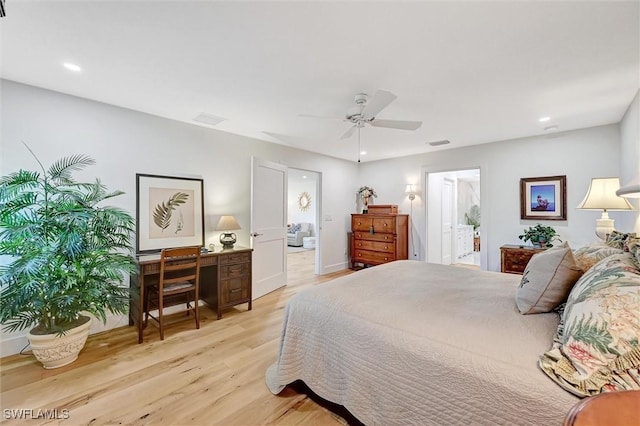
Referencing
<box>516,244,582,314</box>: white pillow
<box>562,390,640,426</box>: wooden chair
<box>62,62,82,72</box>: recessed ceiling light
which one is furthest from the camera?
<box>62,62,82,72</box>: recessed ceiling light

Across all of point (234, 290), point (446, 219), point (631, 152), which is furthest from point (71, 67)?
point (446, 219)

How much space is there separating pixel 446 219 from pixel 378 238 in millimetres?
1902

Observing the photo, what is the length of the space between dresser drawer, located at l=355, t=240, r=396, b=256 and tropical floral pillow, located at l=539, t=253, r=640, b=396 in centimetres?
406

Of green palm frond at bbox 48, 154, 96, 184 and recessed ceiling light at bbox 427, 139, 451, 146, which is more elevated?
recessed ceiling light at bbox 427, 139, 451, 146

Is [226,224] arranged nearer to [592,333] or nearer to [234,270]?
[234,270]

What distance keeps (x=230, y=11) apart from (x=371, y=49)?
0.94 metres

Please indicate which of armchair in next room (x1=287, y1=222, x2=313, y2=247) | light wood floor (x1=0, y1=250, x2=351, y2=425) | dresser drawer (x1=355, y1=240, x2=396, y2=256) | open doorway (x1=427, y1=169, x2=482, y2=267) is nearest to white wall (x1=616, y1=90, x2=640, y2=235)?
open doorway (x1=427, y1=169, x2=482, y2=267)

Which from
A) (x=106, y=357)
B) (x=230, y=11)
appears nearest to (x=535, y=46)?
(x=230, y=11)

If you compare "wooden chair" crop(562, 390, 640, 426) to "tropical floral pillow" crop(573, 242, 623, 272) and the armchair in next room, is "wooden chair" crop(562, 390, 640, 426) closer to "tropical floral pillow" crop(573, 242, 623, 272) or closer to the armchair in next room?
"tropical floral pillow" crop(573, 242, 623, 272)

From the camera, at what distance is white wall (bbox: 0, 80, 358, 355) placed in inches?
96.1

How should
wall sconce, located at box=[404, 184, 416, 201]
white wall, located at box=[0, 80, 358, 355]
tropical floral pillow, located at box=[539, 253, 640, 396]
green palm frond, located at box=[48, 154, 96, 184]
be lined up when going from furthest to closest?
wall sconce, located at box=[404, 184, 416, 201] → white wall, located at box=[0, 80, 358, 355] → green palm frond, located at box=[48, 154, 96, 184] → tropical floral pillow, located at box=[539, 253, 640, 396]

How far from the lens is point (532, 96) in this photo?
2.65 m

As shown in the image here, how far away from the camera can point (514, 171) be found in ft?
13.8

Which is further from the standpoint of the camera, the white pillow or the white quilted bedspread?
the white pillow
